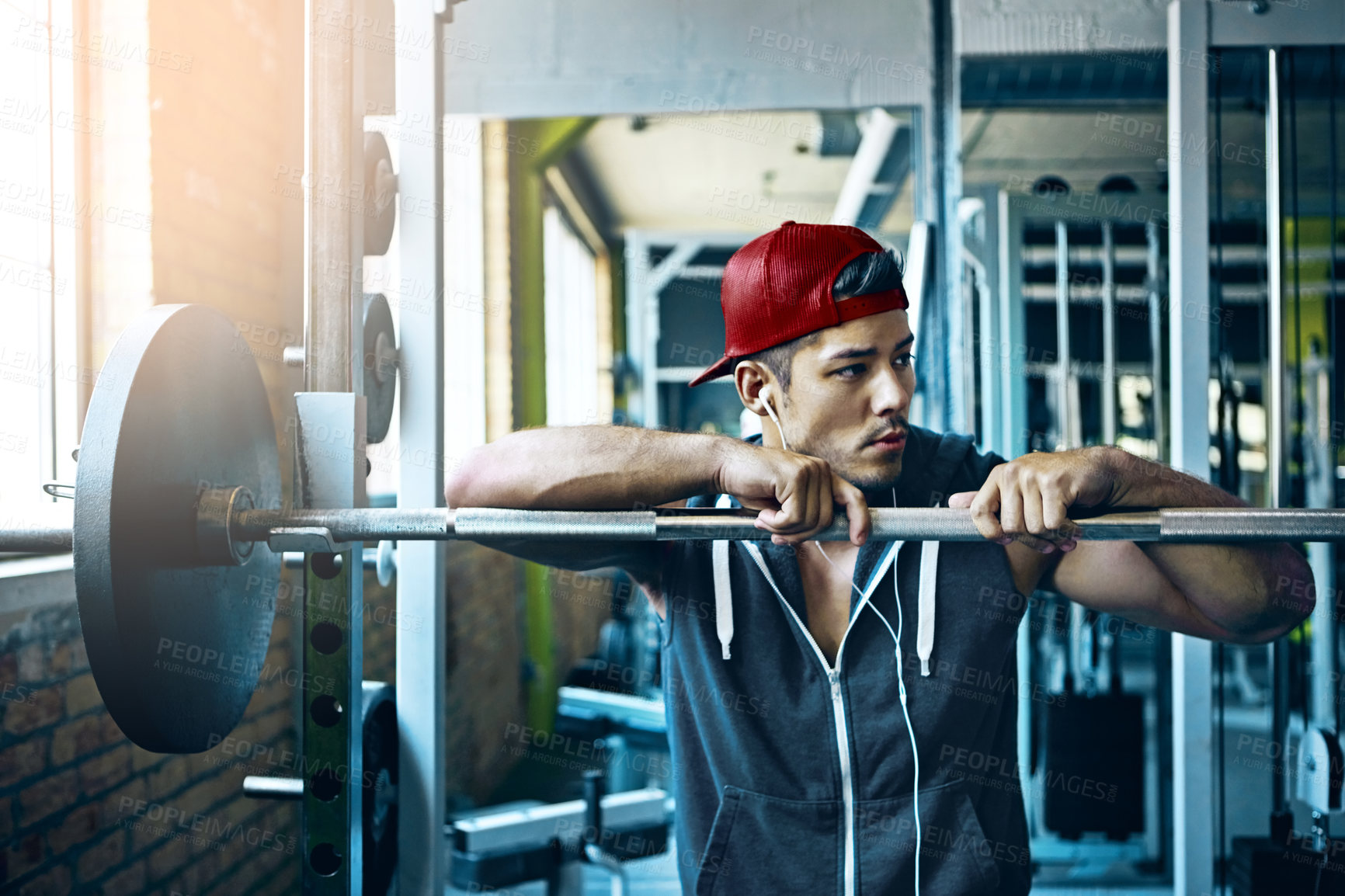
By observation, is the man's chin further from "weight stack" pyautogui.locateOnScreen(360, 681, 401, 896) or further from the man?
"weight stack" pyautogui.locateOnScreen(360, 681, 401, 896)

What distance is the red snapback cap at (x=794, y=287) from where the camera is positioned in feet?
4.33

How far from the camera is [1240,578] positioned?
1.25 meters

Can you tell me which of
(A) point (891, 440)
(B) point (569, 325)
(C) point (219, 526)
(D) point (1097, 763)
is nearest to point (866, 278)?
(A) point (891, 440)

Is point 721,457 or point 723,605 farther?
point 723,605

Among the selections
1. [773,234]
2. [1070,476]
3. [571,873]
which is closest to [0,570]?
[571,873]

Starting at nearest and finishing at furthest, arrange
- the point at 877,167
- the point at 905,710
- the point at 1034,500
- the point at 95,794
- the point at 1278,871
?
1. the point at 1034,500
2. the point at 905,710
3. the point at 95,794
4. the point at 1278,871
5. the point at 877,167

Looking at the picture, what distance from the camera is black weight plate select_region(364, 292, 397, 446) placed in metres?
1.38

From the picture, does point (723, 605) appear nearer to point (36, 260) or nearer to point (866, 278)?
point (866, 278)

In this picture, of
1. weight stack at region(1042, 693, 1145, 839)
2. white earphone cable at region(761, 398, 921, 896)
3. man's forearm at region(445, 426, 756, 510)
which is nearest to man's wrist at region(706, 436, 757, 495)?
man's forearm at region(445, 426, 756, 510)

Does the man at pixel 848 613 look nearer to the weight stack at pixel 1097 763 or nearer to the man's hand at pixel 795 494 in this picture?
the man's hand at pixel 795 494

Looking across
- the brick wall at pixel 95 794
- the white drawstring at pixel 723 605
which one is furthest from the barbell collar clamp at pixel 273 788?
the white drawstring at pixel 723 605

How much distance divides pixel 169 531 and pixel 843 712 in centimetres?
87

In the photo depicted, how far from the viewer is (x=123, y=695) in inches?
38.7

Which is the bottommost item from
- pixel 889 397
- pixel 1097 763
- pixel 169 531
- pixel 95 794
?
pixel 1097 763
